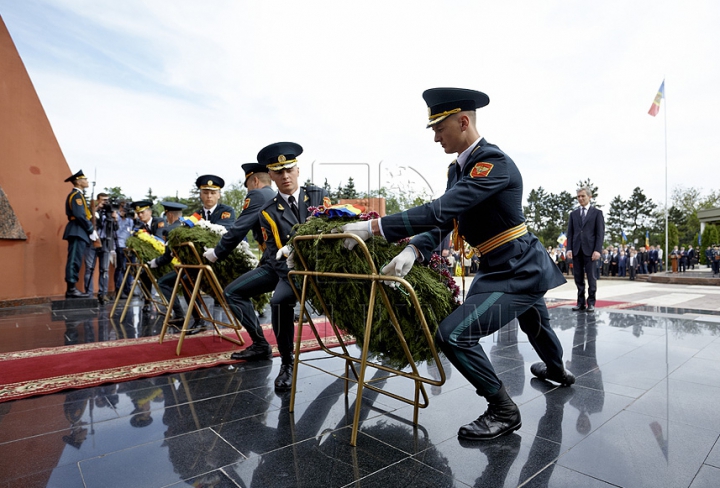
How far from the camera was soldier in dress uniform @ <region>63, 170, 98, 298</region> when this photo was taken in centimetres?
780

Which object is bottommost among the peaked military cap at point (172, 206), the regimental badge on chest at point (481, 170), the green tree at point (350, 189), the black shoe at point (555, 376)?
the black shoe at point (555, 376)

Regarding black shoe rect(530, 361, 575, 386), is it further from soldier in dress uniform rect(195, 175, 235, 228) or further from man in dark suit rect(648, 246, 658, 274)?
man in dark suit rect(648, 246, 658, 274)

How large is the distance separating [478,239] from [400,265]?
64 cm

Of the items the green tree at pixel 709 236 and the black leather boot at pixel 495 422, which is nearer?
the black leather boot at pixel 495 422

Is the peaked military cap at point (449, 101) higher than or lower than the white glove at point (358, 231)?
higher

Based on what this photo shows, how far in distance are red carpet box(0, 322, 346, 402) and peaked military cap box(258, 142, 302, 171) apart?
1.75m

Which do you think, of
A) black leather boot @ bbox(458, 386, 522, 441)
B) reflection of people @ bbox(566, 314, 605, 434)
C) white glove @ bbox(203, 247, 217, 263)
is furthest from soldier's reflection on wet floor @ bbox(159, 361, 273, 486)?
reflection of people @ bbox(566, 314, 605, 434)

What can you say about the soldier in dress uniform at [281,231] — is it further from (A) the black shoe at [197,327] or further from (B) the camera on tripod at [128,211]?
(B) the camera on tripod at [128,211]

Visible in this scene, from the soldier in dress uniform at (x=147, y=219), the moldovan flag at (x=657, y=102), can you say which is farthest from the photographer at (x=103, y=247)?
the moldovan flag at (x=657, y=102)

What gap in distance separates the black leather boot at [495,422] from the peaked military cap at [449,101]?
1475mm

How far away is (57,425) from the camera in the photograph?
241 cm

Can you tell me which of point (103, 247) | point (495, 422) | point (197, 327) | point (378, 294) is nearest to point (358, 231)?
point (378, 294)

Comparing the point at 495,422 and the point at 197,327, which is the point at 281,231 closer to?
the point at 495,422

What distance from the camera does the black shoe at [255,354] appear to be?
3.86 m
